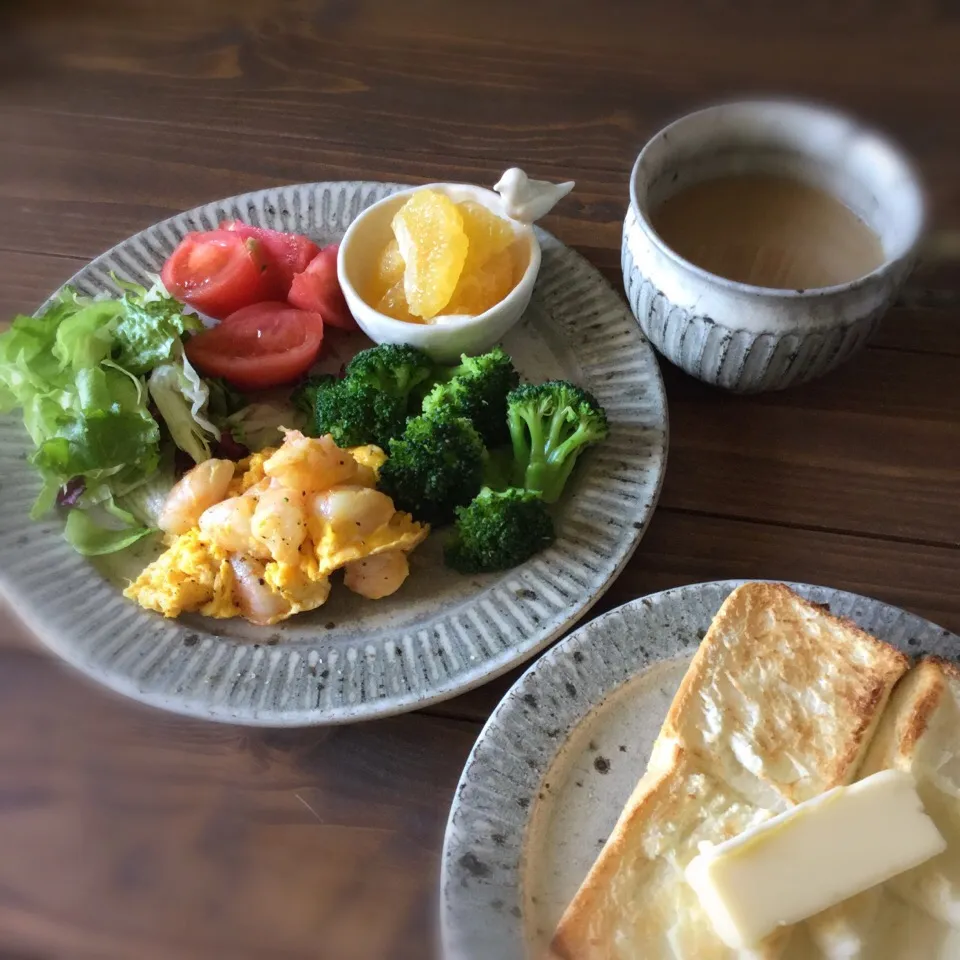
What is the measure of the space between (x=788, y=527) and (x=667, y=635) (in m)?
0.33

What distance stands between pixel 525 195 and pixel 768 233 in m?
0.38

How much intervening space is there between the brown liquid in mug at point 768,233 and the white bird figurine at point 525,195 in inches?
7.9

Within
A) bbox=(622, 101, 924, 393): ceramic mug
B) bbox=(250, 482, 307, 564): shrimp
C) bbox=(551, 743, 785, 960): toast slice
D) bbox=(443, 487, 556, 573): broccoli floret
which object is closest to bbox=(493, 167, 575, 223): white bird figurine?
bbox=(622, 101, 924, 393): ceramic mug

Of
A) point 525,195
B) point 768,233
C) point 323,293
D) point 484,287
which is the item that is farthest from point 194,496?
point 768,233

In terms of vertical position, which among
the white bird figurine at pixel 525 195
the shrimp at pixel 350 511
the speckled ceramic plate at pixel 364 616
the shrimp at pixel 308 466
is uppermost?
the white bird figurine at pixel 525 195

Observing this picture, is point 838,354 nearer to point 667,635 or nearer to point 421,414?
point 667,635

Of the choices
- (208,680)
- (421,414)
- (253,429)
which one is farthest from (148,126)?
(208,680)

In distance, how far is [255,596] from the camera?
112 cm

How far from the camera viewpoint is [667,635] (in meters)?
1.04

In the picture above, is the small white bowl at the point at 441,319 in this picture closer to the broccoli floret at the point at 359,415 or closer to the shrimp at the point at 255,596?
the broccoli floret at the point at 359,415

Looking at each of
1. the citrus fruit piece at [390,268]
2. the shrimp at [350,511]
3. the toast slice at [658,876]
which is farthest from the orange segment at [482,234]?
the toast slice at [658,876]

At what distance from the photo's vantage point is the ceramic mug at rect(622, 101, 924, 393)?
114 centimetres

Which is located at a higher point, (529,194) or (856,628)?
(529,194)

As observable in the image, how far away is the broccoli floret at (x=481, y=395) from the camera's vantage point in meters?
1.26
